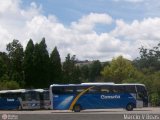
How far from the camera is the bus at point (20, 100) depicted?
53969 mm

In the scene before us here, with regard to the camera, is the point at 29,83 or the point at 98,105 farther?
the point at 29,83

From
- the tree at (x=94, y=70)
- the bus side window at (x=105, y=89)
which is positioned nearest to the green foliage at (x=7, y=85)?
the bus side window at (x=105, y=89)

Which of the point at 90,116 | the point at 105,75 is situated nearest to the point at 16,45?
the point at 105,75

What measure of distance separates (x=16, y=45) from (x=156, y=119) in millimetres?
66009

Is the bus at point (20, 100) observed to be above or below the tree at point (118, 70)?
below

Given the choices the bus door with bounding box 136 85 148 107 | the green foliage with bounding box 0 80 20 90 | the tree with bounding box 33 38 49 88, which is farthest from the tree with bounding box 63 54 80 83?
the bus door with bounding box 136 85 148 107

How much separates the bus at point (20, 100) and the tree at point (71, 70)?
134 feet

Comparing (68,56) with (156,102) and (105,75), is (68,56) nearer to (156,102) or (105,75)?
(105,75)

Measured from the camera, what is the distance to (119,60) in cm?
8650

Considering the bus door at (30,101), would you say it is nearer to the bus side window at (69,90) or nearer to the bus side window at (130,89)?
the bus side window at (69,90)

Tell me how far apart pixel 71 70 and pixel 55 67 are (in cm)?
1450

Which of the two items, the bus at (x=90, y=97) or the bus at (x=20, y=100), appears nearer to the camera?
the bus at (x=90, y=97)

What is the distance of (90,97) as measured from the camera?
141 feet

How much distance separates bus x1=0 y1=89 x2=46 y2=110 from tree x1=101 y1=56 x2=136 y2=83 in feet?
104
